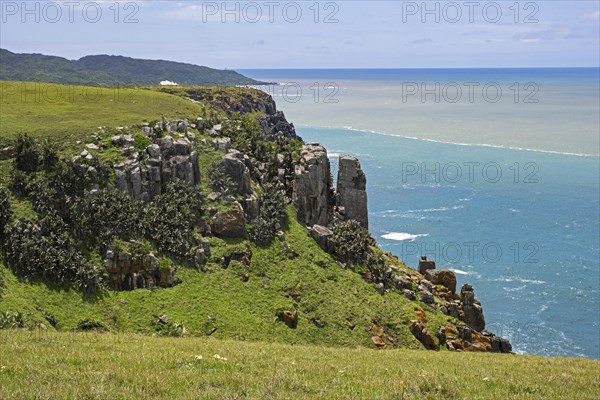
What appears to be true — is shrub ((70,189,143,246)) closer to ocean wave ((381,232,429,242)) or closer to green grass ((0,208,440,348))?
green grass ((0,208,440,348))

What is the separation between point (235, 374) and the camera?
17484mm

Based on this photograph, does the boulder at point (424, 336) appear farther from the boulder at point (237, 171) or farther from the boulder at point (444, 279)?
the boulder at point (237, 171)

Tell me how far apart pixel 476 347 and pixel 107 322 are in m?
28.6

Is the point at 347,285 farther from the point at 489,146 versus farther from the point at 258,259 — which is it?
the point at 489,146

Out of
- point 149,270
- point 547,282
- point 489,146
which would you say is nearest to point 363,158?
point 489,146

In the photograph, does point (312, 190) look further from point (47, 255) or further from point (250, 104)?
point (250, 104)

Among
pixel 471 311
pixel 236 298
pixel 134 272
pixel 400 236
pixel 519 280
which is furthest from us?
pixel 400 236

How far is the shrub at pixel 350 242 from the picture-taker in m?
54.0

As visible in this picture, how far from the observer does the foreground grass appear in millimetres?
15383

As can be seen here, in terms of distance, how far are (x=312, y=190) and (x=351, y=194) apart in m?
6.29

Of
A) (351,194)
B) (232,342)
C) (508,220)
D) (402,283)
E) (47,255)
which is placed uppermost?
(351,194)

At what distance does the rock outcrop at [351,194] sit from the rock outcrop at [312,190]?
2.13m

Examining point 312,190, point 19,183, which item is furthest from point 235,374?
point 312,190

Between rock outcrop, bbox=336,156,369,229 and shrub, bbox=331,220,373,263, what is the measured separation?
20.1ft
